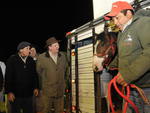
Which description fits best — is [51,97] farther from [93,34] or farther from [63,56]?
[93,34]

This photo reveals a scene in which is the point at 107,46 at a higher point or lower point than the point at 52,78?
higher

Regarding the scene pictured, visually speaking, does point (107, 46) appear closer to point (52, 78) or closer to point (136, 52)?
point (136, 52)

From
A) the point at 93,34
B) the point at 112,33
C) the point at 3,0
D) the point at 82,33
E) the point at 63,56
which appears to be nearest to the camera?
the point at 112,33

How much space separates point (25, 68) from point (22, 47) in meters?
0.55

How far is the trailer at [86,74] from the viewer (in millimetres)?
4555

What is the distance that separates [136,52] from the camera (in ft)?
10.3

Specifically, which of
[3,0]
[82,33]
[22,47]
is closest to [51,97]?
[22,47]

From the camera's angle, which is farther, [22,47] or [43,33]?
[43,33]

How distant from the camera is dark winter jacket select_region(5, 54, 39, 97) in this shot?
243 inches

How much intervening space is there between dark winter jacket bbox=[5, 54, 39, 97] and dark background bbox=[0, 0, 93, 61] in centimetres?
2277

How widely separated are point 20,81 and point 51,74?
0.86 meters

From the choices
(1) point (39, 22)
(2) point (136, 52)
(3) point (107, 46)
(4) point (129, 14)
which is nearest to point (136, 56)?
(2) point (136, 52)

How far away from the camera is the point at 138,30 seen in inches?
121

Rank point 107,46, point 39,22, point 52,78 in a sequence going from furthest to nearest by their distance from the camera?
point 39,22 → point 52,78 → point 107,46
